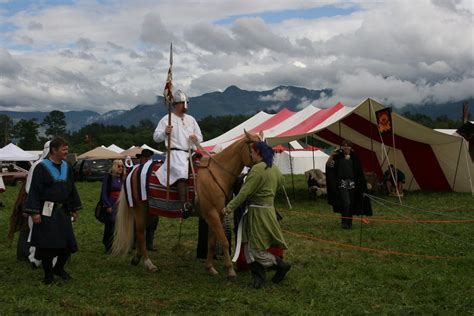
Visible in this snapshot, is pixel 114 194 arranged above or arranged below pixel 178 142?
below

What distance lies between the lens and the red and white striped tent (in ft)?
45.1

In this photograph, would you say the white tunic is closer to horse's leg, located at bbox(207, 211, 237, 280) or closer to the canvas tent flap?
horse's leg, located at bbox(207, 211, 237, 280)

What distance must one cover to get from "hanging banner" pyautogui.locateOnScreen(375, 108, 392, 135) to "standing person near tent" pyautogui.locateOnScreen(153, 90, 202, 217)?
24.4 feet

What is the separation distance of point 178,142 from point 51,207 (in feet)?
5.51

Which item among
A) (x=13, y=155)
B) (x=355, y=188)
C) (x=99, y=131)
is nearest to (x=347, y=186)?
(x=355, y=188)

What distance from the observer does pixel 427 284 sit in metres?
5.39

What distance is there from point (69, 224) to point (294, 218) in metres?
6.31

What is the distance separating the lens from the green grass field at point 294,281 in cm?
467

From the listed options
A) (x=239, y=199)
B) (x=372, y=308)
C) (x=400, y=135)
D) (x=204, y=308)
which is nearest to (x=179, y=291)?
(x=204, y=308)

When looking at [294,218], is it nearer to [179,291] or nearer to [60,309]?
[179,291]

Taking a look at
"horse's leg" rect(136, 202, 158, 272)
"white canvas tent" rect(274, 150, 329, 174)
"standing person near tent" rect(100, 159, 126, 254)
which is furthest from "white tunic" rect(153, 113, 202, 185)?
"white canvas tent" rect(274, 150, 329, 174)

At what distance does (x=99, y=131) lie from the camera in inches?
3580

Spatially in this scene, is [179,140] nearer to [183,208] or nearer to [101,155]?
[183,208]

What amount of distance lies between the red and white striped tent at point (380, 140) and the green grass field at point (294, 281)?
5290 mm
